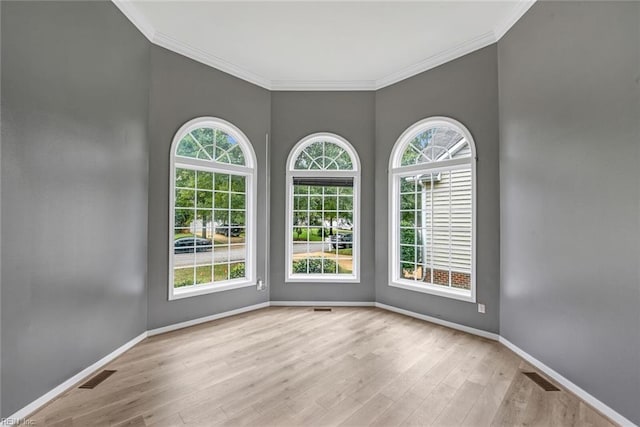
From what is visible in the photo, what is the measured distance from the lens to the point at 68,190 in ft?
7.04

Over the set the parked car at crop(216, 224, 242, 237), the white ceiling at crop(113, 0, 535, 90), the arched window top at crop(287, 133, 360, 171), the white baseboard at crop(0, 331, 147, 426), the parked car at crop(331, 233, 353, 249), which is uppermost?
the white ceiling at crop(113, 0, 535, 90)

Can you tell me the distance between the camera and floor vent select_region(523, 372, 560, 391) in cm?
218

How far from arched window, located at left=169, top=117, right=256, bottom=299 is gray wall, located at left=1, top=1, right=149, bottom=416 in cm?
43

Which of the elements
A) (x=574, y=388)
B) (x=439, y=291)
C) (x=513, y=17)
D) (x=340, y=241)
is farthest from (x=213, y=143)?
(x=574, y=388)

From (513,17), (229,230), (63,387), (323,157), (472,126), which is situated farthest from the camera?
(323,157)

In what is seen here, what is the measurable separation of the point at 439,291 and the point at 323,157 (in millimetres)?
2449

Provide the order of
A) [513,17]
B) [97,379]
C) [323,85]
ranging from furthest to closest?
[323,85]
[513,17]
[97,379]

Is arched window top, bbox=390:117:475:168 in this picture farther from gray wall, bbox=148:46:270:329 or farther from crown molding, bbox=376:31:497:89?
gray wall, bbox=148:46:270:329

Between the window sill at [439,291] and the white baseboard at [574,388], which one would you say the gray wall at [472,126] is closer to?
the window sill at [439,291]

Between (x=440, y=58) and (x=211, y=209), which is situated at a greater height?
(x=440, y=58)

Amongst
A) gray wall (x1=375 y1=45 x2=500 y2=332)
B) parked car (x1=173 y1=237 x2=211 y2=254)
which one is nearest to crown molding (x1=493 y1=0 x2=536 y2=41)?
gray wall (x1=375 y1=45 x2=500 y2=332)

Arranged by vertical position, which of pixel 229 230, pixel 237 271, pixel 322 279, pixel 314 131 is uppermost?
pixel 314 131

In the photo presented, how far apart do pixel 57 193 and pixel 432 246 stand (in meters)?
3.83

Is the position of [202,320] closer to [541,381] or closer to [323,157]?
[323,157]
